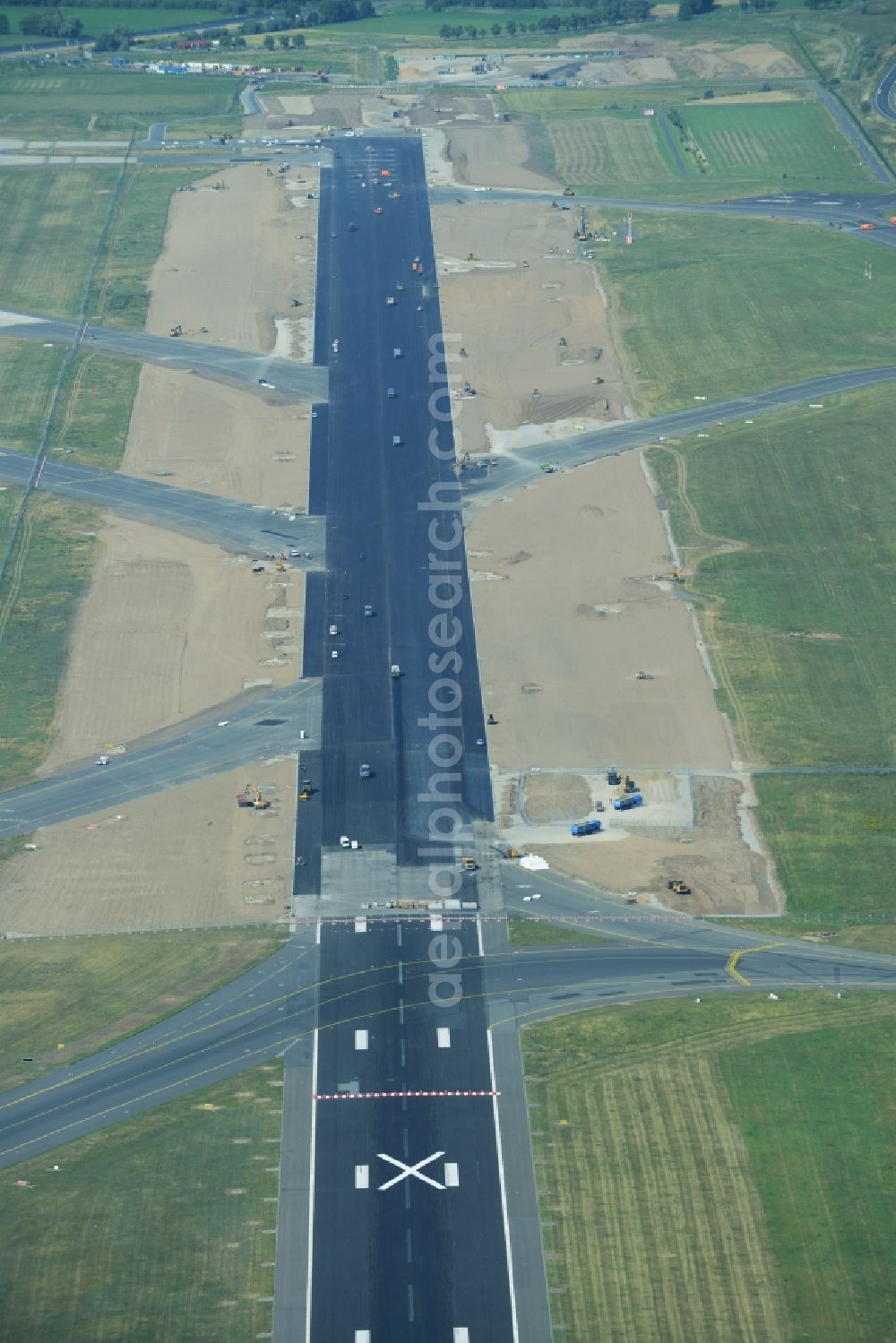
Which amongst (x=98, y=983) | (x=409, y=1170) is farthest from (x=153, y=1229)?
(x=98, y=983)

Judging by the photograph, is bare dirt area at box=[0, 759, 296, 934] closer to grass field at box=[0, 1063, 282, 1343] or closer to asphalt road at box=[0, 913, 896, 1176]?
asphalt road at box=[0, 913, 896, 1176]

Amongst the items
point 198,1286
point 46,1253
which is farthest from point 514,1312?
point 46,1253

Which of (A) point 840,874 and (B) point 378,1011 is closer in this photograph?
(B) point 378,1011

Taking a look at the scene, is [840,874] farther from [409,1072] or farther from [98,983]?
[98,983]

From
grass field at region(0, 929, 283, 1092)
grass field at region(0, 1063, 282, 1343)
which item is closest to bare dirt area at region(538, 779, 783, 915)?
grass field at region(0, 929, 283, 1092)

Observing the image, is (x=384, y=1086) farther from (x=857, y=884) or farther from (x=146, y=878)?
(x=857, y=884)
